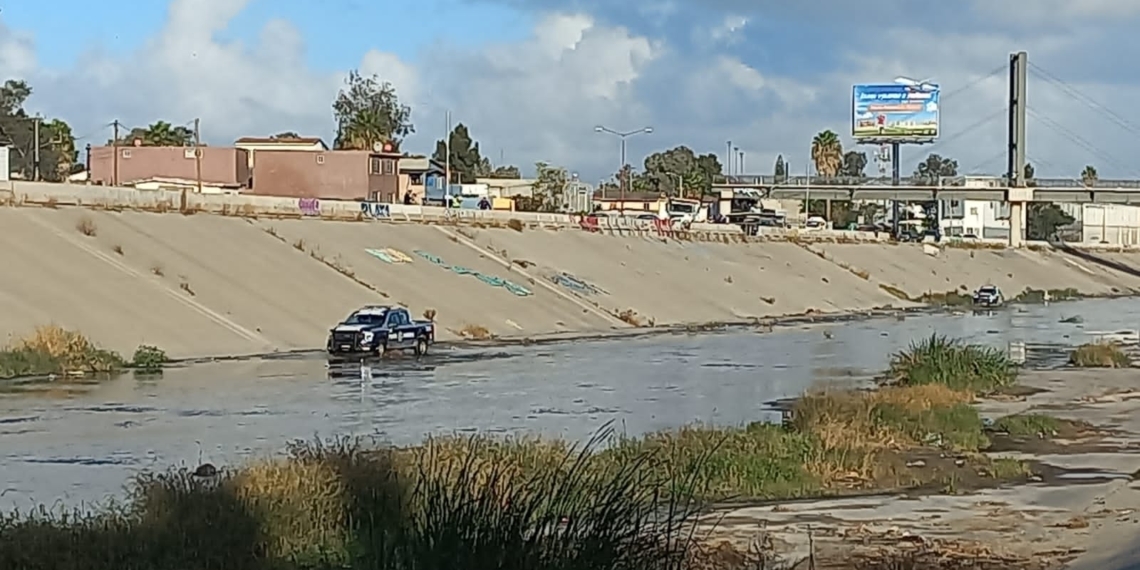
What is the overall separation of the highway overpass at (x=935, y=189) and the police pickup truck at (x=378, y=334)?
105 metres

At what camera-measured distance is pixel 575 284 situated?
8288cm

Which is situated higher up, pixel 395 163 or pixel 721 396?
pixel 395 163

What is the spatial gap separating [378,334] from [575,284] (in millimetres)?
31128

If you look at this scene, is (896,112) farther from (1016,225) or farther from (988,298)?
(988,298)

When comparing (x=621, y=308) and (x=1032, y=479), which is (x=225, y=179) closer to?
(x=621, y=308)

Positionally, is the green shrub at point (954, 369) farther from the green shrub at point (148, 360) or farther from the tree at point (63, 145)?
the tree at point (63, 145)

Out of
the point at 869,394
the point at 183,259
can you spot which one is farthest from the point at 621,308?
the point at 869,394

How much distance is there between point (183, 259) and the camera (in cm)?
6444

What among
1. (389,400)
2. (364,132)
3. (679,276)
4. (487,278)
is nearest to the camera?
(389,400)

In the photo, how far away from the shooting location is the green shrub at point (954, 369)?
38719 mm

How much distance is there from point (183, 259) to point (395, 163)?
6342 cm

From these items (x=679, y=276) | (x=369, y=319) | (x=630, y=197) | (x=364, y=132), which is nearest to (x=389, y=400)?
(x=369, y=319)

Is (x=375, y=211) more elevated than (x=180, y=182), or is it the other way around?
(x=180, y=182)

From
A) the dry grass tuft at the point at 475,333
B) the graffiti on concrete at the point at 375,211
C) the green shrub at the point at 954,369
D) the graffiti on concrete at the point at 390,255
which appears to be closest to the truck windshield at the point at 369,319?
the dry grass tuft at the point at 475,333
